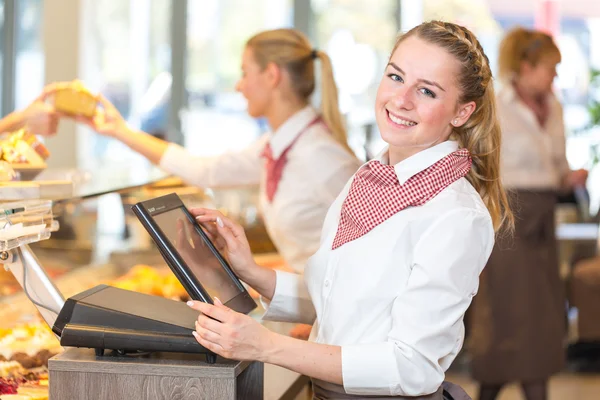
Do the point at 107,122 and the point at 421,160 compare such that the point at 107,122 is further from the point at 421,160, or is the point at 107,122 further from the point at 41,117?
the point at 421,160

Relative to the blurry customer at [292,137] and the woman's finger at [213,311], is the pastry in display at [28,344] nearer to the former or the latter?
the woman's finger at [213,311]

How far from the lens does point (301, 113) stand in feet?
11.1

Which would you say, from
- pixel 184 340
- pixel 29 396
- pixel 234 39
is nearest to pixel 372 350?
pixel 184 340

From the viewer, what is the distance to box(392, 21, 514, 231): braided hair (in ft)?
6.38

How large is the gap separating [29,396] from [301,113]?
1.64 metres

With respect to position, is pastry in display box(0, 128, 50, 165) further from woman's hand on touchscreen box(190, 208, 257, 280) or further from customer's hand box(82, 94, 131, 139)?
customer's hand box(82, 94, 131, 139)

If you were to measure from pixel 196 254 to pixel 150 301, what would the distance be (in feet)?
0.45

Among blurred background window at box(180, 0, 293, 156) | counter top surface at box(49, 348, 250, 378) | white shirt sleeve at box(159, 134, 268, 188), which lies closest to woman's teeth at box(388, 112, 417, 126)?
counter top surface at box(49, 348, 250, 378)

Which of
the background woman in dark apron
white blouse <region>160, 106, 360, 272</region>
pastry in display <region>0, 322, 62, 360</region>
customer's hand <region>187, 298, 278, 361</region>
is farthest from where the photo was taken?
the background woman in dark apron

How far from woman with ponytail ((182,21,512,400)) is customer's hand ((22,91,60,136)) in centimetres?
102

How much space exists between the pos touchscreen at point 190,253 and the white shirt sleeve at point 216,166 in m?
1.67

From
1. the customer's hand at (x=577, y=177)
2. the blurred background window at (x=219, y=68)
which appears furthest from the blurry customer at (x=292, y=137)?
the blurred background window at (x=219, y=68)

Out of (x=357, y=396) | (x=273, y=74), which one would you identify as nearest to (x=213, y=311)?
(x=357, y=396)

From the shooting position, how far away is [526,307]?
4.70 meters
